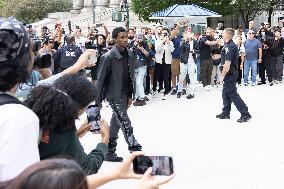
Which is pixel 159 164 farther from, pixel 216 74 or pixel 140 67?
pixel 216 74

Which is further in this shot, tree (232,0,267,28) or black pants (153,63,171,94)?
tree (232,0,267,28)

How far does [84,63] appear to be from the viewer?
11.5ft

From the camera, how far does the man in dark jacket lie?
22.6 feet

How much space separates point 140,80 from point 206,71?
2.50m

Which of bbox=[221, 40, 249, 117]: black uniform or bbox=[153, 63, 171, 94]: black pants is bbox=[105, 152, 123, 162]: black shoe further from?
bbox=[153, 63, 171, 94]: black pants

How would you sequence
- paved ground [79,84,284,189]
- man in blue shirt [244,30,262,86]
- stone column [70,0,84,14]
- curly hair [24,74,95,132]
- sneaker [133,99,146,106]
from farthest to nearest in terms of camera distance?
stone column [70,0,84,14] → man in blue shirt [244,30,262,86] → sneaker [133,99,146,106] → paved ground [79,84,284,189] → curly hair [24,74,95,132]

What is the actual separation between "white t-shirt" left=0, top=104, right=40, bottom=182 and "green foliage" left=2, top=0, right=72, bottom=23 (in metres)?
43.7

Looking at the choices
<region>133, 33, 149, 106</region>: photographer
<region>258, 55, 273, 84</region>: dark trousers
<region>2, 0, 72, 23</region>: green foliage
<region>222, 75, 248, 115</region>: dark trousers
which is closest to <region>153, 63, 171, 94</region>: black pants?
<region>133, 33, 149, 106</region>: photographer

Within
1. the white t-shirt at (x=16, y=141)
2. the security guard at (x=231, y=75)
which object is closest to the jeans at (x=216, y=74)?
the security guard at (x=231, y=75)

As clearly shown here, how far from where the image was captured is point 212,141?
812 cm

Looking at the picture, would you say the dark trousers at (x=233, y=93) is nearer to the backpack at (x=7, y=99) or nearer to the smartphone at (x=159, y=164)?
the smartphone at (x=159, y=164)

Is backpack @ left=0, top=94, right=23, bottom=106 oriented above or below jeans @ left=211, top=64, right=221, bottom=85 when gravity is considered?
above

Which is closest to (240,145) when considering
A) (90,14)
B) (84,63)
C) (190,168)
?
(190,168)

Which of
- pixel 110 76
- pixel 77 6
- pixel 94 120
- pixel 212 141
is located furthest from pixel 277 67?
pixel 77 6
